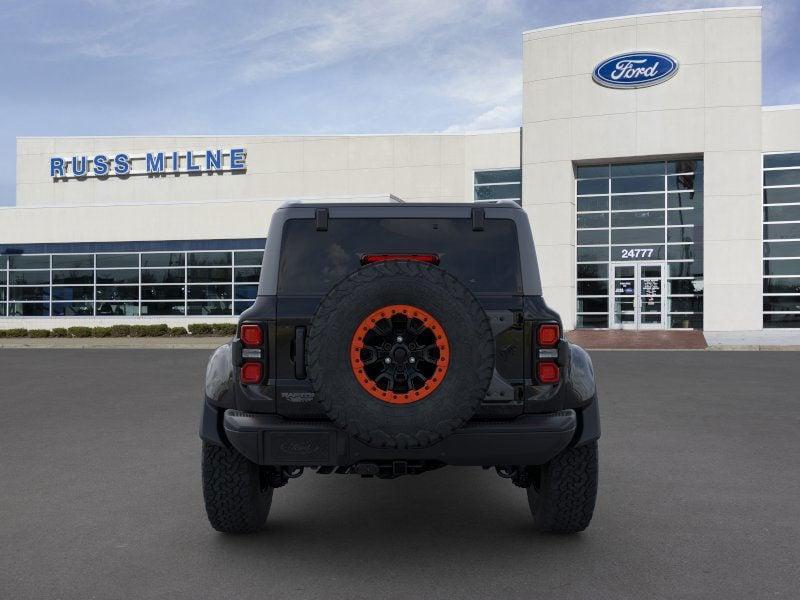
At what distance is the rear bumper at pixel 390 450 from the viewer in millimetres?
3848

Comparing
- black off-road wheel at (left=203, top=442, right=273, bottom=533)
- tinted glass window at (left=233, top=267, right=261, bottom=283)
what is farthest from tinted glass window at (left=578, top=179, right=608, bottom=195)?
black off-road wheel at (left=203, top=442, right=273, bottom=533)

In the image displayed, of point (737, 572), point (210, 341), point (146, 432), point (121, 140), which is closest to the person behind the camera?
point (737, 572)

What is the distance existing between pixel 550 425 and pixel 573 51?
29317mm

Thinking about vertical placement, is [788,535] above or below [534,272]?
below

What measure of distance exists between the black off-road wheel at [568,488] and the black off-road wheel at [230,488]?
1.68 metres

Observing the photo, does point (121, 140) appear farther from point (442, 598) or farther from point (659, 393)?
point (442, 598)

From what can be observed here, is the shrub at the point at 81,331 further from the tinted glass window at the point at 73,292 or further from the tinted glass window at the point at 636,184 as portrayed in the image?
the tinted glass window at the point at 636,184

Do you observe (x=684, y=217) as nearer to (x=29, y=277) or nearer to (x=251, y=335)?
(x=251, y=335)

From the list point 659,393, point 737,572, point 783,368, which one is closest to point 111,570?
point 737,572

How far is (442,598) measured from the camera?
11.9ft

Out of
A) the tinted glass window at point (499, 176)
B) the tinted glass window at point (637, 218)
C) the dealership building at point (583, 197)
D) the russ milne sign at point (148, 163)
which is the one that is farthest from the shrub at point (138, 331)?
the tinted glass window at point (637, 218)

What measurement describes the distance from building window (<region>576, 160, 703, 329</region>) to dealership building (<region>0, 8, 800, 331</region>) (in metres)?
0.06

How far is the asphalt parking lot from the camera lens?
3.83 metres

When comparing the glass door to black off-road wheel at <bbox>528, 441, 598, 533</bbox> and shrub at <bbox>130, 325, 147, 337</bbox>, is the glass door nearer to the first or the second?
shrub at <bbox>130, 325, 147, 337</bbox>
